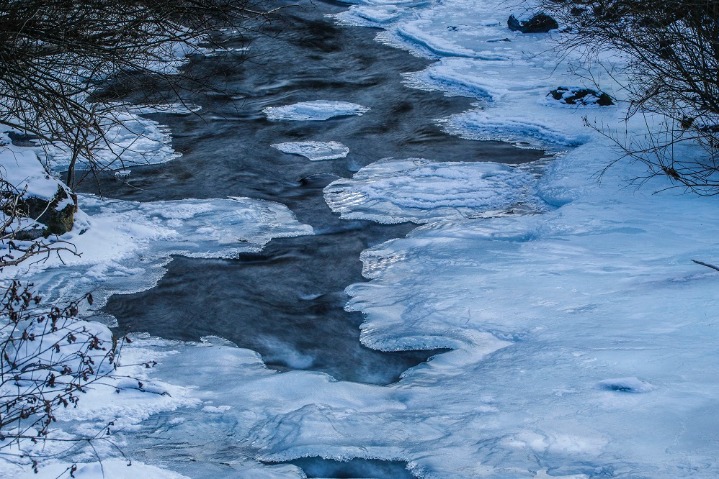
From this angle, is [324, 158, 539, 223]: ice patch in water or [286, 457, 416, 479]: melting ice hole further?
[324, 158, 539, 223]: ice patch in water

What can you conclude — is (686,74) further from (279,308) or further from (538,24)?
(538,24)

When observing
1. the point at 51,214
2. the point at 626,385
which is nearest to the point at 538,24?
the point at 51,214

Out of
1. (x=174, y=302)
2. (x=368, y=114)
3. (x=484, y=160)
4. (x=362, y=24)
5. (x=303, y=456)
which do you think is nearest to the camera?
(x=303, y=456)

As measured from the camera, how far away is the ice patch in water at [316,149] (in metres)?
9.59

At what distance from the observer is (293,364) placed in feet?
18.3

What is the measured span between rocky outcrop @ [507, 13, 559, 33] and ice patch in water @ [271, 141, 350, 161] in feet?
20.7

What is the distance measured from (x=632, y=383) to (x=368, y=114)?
23.5 feet

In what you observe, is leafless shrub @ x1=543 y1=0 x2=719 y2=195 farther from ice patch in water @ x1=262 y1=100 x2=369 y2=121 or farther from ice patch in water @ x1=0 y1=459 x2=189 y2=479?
ice patch in water @ x1=0 y1=459 x2=189 y2=479

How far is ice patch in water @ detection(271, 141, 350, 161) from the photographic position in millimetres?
9586

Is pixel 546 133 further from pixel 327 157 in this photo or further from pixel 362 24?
pixel 362 24

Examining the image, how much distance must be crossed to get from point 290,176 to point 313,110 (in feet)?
7.85

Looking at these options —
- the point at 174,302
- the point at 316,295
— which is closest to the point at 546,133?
the point at 316,295

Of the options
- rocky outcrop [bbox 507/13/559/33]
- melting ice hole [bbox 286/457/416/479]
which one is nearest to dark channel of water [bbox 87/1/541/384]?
melting ice hole [bbox 286/457/416/479]

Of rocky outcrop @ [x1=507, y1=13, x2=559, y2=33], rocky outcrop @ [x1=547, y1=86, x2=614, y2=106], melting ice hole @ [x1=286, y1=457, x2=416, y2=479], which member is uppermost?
rocky outcrop @ [x1=507, y1=13, x2=559, y2=33]
